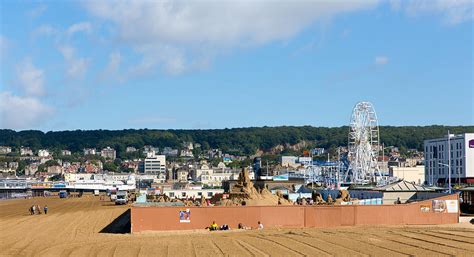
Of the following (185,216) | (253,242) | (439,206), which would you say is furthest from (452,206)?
(253,242)

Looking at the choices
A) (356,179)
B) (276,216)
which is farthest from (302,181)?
(276,216)

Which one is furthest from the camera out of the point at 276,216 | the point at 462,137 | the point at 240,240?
the point at 462,137

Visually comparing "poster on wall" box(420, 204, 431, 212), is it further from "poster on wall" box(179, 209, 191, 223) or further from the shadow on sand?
the shadow on sand

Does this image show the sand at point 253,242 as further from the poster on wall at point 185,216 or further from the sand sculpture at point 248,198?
the sand sculpture at point 248,198

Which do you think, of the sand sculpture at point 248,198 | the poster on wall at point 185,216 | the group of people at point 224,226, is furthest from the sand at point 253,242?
the sand sculpture at point 248,198

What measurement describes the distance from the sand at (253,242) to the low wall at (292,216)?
1125mm

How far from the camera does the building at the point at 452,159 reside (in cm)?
12481

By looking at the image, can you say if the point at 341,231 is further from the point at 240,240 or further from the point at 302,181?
the point at 302,181

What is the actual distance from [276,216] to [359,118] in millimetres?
60181

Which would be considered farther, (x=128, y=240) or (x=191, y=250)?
(x=128, y=240)

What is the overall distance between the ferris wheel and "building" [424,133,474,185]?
12.1 meters

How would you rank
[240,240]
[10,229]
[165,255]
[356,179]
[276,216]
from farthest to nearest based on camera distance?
[356,179]
[10,229]
[276,216]
[240,240]
[165,255]

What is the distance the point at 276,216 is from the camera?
2005 inches

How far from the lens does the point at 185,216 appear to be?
160 feet
